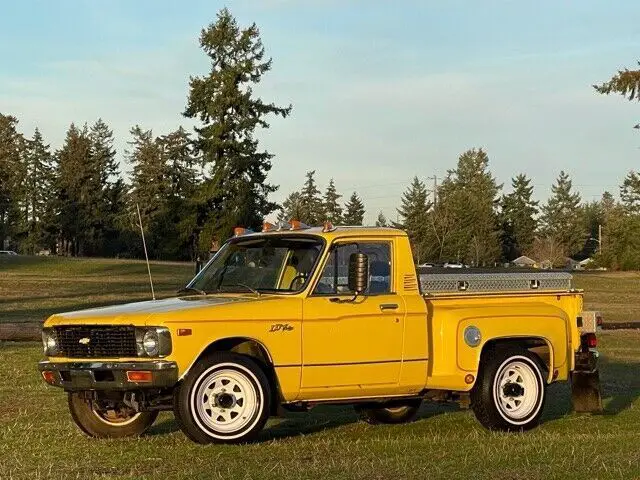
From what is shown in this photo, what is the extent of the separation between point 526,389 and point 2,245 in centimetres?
Answer: 11784

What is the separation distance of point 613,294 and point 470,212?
51.9m

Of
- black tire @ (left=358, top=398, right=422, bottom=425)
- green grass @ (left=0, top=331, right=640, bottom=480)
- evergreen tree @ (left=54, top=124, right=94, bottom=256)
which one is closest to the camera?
green grass @ (left=0, top=331, right=640, bottom=480)

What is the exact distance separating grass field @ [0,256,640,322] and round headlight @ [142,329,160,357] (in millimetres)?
21984

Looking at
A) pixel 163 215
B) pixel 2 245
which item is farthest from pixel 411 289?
pixel 2 245

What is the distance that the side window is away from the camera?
1098cm

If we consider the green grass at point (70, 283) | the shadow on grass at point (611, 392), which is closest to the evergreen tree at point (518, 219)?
the green grass at point (70, 283)

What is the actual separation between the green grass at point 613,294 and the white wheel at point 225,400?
88.7 feet

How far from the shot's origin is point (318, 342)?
1067 centimetres

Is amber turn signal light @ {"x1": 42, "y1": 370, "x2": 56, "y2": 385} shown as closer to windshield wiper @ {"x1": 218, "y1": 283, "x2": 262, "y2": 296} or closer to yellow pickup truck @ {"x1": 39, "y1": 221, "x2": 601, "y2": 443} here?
yellow pickup truck @ {"x1": 39, "y1": 221, "x2": 601, "y2": 443}

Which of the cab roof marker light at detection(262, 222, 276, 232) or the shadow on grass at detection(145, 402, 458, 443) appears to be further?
the cab roof marker light at detection(262, 222, 276, 232)

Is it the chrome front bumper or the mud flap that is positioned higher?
the chrome front bumper

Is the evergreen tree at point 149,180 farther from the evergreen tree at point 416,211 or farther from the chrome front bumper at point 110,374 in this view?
the chrome front bumper at point 110,374

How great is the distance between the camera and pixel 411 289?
11367 millimetres

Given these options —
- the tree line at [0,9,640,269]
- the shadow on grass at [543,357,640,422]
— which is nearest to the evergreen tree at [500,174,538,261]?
the tree line at [0,9,640,269]
